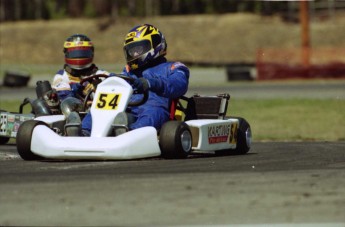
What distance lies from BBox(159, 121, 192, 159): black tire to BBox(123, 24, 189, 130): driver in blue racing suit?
0.36 m

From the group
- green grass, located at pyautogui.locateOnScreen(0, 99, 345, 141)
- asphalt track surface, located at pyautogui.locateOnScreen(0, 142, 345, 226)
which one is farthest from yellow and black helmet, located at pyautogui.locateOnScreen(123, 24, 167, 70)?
green grass, located at pyautogui.locateOnScreen(0, 99, 345, 141)

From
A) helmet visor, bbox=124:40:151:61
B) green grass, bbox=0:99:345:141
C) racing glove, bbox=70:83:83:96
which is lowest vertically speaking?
green grass, bbox=0:99:345:141

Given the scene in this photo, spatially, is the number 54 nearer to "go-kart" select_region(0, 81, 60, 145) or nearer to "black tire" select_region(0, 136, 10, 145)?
"go-kart" select_region(0, 81, 60, 145)

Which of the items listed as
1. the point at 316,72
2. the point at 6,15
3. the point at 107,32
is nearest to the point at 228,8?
the point at 107,32

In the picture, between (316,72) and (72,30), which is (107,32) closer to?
(72,30)

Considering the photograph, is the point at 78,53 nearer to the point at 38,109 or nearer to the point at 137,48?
the point at 38,109

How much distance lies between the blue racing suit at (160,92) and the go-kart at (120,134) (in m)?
0.10

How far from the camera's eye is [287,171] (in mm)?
7512

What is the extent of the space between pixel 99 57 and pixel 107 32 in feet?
15.0

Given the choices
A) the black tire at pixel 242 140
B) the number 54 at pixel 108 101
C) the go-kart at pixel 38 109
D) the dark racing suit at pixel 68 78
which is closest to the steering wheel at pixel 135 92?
the number 54 at pixel 108 101

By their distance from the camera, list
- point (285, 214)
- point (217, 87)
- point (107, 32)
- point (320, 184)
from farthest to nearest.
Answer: point (107, 32)
point (217, 87)
point (320, 184)
point (285, 214)

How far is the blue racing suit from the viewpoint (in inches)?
358

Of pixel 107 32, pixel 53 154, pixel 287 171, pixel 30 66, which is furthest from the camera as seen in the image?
pixel 107 32

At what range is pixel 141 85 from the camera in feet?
29.3
